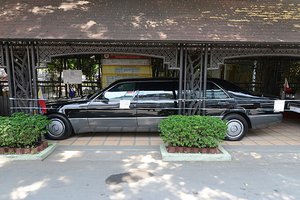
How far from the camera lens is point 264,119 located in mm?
6535

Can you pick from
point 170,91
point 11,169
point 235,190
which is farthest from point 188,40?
point 11,169

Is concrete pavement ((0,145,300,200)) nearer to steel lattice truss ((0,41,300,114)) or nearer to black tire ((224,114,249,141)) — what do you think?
black tire ((224,114,249,141))

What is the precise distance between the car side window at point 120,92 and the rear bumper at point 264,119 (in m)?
3.14

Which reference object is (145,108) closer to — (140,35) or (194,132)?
(194,132)

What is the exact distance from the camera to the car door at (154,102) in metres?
6.37

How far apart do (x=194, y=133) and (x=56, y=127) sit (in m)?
3.47

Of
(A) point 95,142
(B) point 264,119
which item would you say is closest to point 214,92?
(B) point 264,119

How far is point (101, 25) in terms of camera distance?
19.2 feet

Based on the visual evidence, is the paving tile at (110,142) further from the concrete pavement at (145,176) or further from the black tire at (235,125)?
the black tire at (235,125)

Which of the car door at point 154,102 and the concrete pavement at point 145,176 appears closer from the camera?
the concrete pavement at point 145,176

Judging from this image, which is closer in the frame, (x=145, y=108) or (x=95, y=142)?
(x=95, y=142)

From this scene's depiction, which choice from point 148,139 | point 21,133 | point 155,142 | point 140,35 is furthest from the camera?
point 148,139

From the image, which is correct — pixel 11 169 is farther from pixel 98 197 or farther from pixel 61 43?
pixel 61 43

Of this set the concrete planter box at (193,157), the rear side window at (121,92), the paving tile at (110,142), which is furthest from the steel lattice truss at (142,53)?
the paving tile at (110,142)
